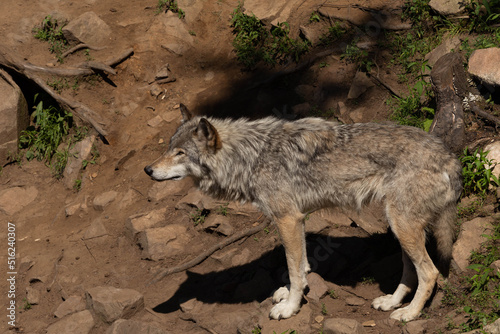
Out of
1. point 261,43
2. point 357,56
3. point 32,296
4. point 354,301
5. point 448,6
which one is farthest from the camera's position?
point 261,43

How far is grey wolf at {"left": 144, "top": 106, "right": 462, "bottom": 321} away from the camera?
5547mm

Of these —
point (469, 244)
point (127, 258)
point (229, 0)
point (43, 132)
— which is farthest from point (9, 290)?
point (229, 0)

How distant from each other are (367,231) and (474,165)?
1.61 metres

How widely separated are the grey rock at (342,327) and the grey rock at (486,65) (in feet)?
12.3

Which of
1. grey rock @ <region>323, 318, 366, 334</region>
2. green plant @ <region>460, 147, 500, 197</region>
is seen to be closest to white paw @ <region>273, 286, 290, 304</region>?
grey rock @ <region>323, 318, 366, 334</region>

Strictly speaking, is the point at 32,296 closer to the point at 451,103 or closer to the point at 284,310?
the point at 284,310

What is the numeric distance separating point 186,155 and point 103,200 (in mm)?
3633

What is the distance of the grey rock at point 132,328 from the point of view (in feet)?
20.0

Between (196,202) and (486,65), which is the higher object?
(486,65)

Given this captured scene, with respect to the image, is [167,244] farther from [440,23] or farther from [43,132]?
[440,23]

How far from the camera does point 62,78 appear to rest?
1116 centimetres

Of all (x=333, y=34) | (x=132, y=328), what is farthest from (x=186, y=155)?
(x=333, y=34)

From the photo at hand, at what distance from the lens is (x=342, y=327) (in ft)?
18.0

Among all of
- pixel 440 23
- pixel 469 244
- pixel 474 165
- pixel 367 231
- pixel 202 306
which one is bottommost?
pixel 202 306
